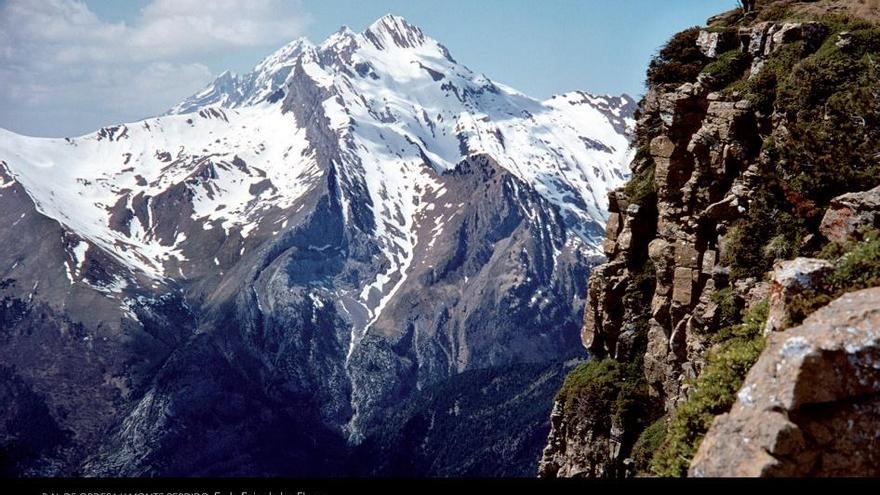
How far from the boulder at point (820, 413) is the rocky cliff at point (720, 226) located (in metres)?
3.61

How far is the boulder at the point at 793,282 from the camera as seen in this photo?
2006cm

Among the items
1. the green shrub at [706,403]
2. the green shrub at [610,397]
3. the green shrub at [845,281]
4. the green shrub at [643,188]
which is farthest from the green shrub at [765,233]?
the green shrub at [706,403]

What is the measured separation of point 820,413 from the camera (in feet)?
53.0

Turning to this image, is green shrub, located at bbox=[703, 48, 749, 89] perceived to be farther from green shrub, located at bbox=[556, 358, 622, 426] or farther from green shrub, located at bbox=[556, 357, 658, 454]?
green shrub, located at bbox=[556, 358, 622, 426]

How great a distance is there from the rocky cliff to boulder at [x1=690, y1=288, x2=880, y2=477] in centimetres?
361

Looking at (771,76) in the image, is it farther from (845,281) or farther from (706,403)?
(706,403)

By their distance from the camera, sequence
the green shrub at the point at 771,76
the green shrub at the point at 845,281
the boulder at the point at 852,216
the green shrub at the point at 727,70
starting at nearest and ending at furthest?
1. the green shrub at the point at 845,281
2. the boulder at the point at 852,216
3. the green shrub at the point at 771,76
4. the green shrub at the point at 727,70

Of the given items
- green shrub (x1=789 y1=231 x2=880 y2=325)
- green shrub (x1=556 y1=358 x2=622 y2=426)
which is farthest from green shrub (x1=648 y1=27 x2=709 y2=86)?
green shrub (x1=789 y1=231 x2=880 y2=325)

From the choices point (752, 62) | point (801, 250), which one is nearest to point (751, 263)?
point (801, 250)

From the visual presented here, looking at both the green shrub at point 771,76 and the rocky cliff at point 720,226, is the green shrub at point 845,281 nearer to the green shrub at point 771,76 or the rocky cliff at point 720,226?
the rocky cliff at point 720,226

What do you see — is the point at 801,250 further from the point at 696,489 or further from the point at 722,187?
the point at 696,489

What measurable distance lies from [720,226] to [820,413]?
25608 mm

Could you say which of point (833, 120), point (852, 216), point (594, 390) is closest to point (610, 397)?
point (594, 390)

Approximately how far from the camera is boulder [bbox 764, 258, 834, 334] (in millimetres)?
20062
